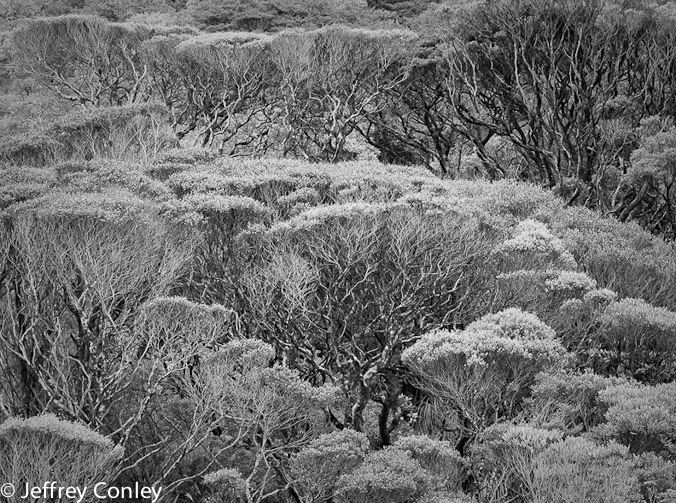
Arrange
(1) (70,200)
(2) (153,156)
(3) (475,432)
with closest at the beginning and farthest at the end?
1. (3) (475,432)
2. (1) (70,200)
3. (2) (153,156)

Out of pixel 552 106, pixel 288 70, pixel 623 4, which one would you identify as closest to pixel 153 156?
pixel 288 70

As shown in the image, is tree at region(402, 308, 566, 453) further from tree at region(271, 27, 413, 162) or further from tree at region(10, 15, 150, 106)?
tree at region(10, 15, 150, 106)

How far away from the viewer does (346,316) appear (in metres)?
27.8

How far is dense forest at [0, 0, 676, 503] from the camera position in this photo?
20.5 m

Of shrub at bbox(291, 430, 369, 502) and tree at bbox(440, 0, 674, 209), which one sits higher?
tree at bbox(440, 0, 674, 209)

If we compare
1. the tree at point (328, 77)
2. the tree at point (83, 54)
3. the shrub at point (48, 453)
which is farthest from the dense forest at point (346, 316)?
the tree at point (83, 54)

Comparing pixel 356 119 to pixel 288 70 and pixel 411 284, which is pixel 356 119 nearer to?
pixel 288 70

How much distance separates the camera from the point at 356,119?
50531 millimetres

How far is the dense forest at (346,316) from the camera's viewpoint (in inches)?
809

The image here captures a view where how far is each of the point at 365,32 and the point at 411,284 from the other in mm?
24254

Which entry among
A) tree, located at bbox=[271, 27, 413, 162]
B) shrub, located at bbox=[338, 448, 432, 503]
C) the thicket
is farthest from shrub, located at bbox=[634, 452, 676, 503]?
tree, located at bbox=[271, 27, 413, 162]

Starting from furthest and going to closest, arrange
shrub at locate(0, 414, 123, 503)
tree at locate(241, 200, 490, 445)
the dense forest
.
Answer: tree at locate(241, 200, 490, 445) → the dense forest → shrub at locate(0, 414, 123, 503)

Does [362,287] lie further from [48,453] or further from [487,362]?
[48,453]

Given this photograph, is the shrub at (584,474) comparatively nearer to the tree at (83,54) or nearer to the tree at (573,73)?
the tree at (573,73)
